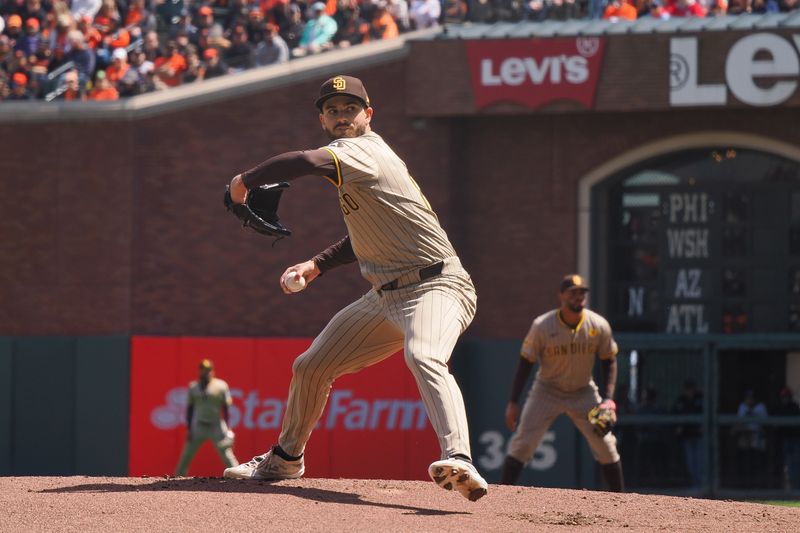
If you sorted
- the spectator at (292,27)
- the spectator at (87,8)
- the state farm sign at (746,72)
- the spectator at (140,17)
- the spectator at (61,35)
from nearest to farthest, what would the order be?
the state farm sign at (746,72) < the spectator at (292,27) < the spectator at (61,35) < the spectator at (140,17) < the spectator at (87,8)

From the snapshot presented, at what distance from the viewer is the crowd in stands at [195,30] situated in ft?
61.9

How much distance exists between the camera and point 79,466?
19.0 meters

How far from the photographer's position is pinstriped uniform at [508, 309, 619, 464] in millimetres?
10891

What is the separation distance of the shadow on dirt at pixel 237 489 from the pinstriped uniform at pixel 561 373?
3616mm

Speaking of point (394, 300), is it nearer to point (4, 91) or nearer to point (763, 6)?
point (763, 6)

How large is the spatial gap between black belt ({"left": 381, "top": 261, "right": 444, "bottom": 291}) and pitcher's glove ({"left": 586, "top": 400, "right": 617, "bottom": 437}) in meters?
3.75

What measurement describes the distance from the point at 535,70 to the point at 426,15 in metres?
2.13

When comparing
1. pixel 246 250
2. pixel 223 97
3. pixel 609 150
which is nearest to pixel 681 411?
pixel 609 150

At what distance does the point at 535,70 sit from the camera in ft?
59.4

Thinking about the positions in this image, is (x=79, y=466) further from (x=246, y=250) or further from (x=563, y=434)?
(x=563, y=434)

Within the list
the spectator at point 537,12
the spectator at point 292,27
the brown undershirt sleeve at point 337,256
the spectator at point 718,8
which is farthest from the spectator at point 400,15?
the brown undershirt sleeve at point 337,256

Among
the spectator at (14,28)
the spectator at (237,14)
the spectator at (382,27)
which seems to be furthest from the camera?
the spectator at (14,28)

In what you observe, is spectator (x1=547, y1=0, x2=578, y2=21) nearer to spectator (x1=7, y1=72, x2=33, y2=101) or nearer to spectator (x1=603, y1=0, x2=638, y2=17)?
spectator (x1=603, y1=0, x2=638, y2=17)

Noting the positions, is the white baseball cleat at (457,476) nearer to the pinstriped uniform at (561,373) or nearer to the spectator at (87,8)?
the pinstriped uniform at (561,373)
